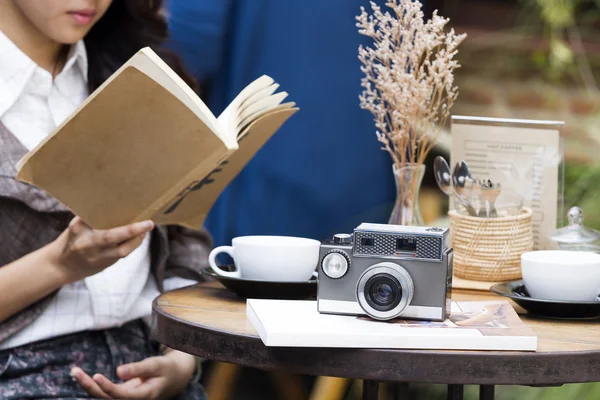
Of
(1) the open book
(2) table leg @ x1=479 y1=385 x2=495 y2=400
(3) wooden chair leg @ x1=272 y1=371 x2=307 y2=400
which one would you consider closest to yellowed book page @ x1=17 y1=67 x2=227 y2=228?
(1) the open book

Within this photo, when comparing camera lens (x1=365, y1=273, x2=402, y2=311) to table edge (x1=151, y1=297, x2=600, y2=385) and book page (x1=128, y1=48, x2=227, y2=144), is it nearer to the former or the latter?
table edge (x1=151, y1=297, x2=600, y2=385)

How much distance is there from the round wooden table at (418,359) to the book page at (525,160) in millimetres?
364

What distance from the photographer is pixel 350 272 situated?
1.04 meters

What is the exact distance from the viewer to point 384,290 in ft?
3.34

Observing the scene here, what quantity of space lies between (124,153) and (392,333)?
429mm

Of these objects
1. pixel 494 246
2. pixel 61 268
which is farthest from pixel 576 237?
pixel 61 268

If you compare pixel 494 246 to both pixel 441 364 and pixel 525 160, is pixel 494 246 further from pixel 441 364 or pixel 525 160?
pixel 441 364

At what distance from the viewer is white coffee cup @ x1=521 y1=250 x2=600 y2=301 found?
3.60 feet

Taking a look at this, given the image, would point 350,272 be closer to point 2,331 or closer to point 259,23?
point 2,331

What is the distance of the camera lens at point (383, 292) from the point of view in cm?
101

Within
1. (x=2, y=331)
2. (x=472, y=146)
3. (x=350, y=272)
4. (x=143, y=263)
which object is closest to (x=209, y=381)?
(x=143, y=263)

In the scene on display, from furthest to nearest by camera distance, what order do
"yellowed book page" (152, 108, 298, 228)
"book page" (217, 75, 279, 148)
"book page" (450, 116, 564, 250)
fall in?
"book page" (450, 116, 564, 250) < "yellowed book page" (152, 108, 298, 228) < "book page" (217, 75, 279, 148)

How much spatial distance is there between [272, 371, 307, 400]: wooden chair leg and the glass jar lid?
1.16 m

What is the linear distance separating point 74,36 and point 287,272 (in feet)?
1.86
